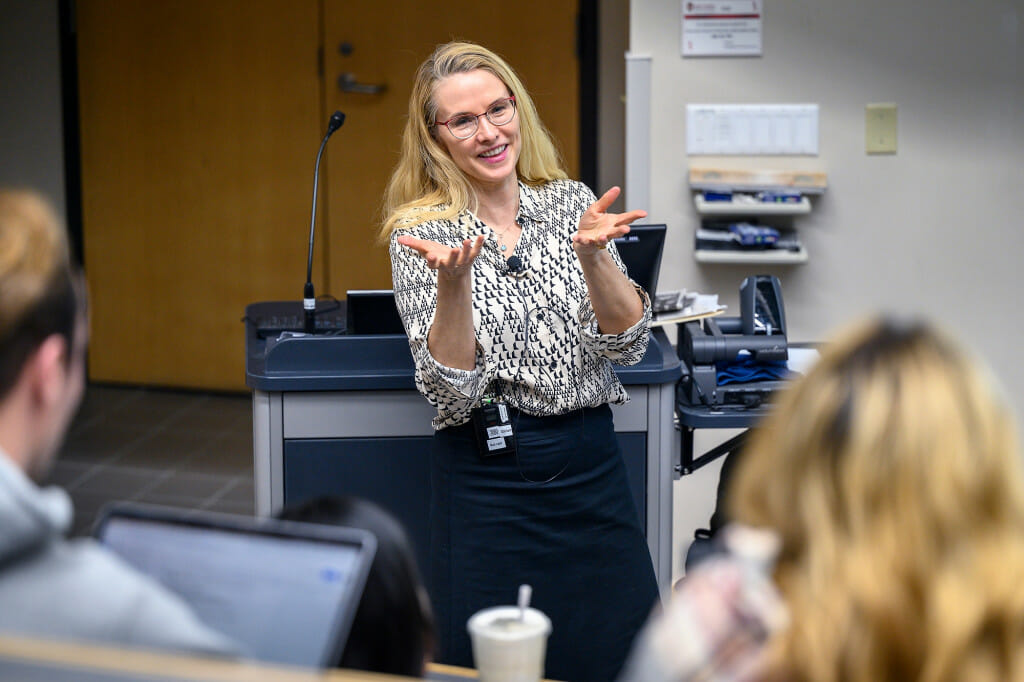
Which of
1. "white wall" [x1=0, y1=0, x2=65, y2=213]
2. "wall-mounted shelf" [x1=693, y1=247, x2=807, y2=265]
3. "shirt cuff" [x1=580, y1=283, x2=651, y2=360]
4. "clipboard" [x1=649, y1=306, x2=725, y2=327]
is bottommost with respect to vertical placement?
"clipboard" [x1=649, y1=306, x2=725, y2=327]

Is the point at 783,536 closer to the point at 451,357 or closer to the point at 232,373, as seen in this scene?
the point at 451,357

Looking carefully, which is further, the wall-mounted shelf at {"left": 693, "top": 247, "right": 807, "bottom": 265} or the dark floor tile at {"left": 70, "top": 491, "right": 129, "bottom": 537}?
A: the dark floor tile at {"left": 70, "top": 491, "right": 129, "bottom": 537}

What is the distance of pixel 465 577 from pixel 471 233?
60 cm

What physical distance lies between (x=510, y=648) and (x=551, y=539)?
0.89 meters

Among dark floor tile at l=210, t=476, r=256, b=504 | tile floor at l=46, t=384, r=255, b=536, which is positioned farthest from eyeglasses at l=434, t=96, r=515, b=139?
dark floor tile at l=210, t=476, r=256, b=504

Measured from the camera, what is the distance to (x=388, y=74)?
527 cm

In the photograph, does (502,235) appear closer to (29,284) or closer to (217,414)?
(29,284)

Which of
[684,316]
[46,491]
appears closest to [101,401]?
[684,316]

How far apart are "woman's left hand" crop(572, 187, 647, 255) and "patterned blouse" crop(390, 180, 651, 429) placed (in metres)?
0.11

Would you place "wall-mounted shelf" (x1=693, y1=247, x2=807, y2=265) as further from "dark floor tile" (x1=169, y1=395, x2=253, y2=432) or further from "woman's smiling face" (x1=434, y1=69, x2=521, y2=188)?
"dark floor tile" (x1=169, y1=395, x2=253, y2=432)

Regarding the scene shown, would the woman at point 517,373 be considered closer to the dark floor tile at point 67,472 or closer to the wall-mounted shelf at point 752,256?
the wall-mounted shelf at point 752,256

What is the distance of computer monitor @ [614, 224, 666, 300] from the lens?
8.32ft

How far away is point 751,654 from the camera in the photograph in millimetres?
867

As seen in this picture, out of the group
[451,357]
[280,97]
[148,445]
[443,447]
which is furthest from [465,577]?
[280,97]
